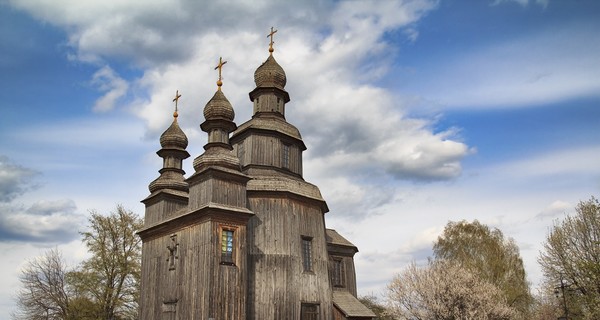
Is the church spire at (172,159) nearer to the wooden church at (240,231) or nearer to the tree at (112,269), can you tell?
the wooden church at (240,231)

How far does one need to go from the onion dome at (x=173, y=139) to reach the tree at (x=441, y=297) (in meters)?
14.5

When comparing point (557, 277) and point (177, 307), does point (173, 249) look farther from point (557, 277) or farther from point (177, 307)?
point (557, 277)

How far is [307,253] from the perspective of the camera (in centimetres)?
2444

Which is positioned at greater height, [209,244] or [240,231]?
[240,231]

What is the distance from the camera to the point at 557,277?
27.1 metres

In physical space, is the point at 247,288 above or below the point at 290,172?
below

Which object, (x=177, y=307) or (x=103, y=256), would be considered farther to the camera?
(x=103, y=256)

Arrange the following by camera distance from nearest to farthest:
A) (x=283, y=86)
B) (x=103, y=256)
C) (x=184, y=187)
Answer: (x=184, y=187)
(x=283, y=86)
(x=103, y=256)

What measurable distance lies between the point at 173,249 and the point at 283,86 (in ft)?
41.0

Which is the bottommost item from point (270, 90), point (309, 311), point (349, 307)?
point (309, 311)

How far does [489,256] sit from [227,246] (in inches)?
1000

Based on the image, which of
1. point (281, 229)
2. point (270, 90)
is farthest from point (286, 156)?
point (281, 229)

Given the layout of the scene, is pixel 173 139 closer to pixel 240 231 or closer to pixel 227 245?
pixel 240 231

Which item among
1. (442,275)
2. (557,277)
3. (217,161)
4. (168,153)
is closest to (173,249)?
(217,161)
